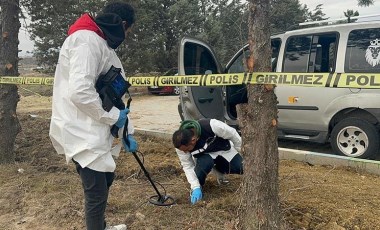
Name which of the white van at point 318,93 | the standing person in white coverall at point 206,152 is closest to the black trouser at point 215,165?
the standing person in white coverall at point 206,152

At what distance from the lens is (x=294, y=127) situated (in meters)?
5.57

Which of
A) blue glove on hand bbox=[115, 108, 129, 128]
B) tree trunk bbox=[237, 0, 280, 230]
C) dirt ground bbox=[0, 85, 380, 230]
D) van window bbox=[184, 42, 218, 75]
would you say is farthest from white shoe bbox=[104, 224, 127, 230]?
van window bbox=[184, 42, 218, 75]

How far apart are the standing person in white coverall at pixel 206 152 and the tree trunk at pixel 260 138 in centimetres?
95

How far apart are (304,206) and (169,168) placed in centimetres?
193

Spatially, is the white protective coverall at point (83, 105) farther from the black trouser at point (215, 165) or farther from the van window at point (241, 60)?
the van window at point (241, 60)

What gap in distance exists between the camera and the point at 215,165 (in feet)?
12.8

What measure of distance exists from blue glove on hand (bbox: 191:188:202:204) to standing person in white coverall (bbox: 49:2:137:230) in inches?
39.8

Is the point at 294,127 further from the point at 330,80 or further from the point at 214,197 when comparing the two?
the point at 330,80

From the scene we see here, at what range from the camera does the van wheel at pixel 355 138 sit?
4.75 m

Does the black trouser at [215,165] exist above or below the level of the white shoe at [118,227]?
above

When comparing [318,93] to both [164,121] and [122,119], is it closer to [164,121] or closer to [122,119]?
[122,119]

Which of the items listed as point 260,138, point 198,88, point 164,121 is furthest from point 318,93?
point 164,121

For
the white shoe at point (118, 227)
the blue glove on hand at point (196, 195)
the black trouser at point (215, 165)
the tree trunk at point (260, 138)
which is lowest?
the white shoe at point (118, 227)

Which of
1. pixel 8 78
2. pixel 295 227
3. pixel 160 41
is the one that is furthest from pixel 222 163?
pixel 160 41
